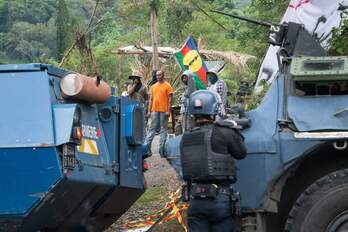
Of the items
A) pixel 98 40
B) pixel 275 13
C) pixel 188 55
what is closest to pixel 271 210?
pixel 188 55

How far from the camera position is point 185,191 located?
5.77 m

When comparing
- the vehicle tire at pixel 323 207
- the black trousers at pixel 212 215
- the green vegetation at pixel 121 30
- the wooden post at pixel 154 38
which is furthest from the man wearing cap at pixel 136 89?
the vehicle tire at pixel 323 207

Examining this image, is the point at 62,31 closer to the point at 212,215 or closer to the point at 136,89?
the point at 136,89

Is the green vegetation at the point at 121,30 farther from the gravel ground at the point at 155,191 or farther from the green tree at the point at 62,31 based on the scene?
the gravel ground at the point at 155,191

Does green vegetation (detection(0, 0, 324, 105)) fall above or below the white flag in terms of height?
above

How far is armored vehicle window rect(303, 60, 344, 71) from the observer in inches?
227

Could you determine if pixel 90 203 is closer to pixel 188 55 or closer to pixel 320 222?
pixel 320 222

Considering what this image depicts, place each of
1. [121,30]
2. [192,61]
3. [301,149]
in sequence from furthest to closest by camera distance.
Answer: [121,30] → [192,61] → [301,149]

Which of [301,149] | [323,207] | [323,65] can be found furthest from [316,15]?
[323,207]

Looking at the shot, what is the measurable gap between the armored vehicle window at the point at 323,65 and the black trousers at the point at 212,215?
48.3 inches

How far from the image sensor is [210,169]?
552 centimetres

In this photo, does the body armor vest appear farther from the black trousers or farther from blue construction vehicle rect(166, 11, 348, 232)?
blue construction vehicle rect(166, 11, 348, 232)

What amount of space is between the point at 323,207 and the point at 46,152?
82.9 inches

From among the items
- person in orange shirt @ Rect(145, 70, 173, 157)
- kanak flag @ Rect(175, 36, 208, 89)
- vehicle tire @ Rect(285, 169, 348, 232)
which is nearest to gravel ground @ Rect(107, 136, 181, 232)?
person in orange shirt @ Rect(145, 70, 173, 157)
